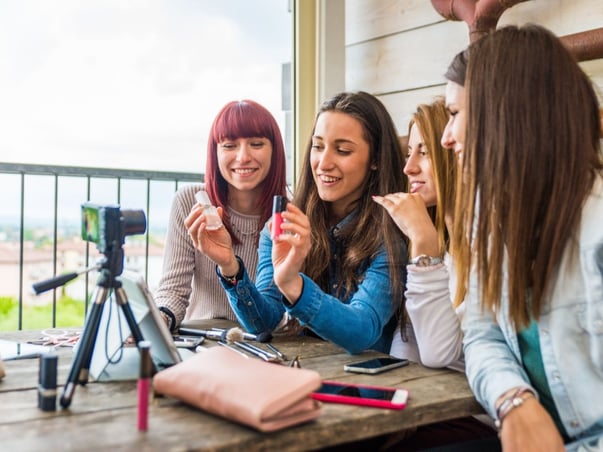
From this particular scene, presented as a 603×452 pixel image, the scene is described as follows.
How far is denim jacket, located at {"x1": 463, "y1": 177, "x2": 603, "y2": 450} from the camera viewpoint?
101cm

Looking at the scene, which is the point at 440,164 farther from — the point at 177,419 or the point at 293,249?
the point at 177,419

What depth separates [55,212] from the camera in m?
3.12

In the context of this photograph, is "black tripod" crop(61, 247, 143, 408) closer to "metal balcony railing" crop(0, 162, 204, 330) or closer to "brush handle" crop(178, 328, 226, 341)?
"brush handle" crop(178, 328, 226, 341)

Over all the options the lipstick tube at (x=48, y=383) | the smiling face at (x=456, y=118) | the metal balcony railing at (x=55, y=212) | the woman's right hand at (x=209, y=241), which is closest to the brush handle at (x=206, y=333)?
the woman's right hand at (x=209, y=241)

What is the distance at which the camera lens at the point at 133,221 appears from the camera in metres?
1.02

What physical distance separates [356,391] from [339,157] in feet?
2.53

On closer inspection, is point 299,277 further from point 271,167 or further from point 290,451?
point 271,167

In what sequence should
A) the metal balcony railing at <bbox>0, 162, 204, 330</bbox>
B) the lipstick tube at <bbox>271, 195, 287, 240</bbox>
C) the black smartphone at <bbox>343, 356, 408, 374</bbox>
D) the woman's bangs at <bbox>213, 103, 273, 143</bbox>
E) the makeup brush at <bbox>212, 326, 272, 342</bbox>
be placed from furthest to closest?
1. the metal balcony railing at <bbox>0, 162, 204, 330</bbox>
2. the woman's bangs at <bbox>213, 103, 273, 143</bbox>
3. the makeup brush at <bbox>212, 326, 272, 342</bbox>
4. the lipstick tube at <bbox>271, 195, 287, 240</bbox>
5. the black smartphone at <bbox>343, 356, 408, 374</bbox>

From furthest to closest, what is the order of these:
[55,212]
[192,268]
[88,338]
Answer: [55,212]
[192,268]
[88,338]

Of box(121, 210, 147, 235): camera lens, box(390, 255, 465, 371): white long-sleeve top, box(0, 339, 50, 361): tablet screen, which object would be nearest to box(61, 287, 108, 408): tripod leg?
box(121, 210, 147, 235): camera lens

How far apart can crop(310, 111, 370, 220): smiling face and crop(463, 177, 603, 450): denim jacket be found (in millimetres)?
684

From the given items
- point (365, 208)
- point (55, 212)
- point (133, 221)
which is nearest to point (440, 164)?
point (365, 208)

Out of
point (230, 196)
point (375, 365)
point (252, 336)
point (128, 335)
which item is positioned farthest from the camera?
point (230, 196)

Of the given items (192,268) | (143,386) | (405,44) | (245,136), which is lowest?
(143,386)
